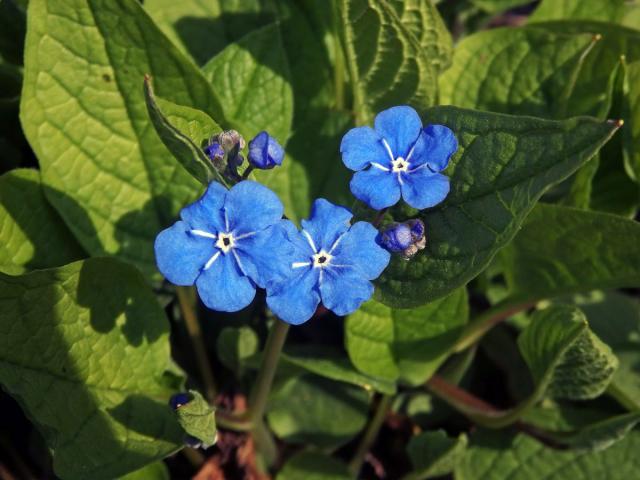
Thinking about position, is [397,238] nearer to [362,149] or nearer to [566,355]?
[362,149]

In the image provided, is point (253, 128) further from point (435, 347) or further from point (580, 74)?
point (580, 74)

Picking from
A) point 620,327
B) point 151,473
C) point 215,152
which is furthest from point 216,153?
point 620,327

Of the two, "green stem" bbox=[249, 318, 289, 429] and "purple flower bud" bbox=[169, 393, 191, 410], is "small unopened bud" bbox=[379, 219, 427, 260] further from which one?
"purple flower bud" bbox=[169, 393, 191, 410]

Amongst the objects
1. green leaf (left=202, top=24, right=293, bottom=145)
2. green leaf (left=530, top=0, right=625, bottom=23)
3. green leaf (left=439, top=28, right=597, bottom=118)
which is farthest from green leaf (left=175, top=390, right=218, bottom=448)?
green leaf (left=530, top=0, right=625, bottom=23)

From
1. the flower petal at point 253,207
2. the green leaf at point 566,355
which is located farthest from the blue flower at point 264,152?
the green leaf at point 566,355

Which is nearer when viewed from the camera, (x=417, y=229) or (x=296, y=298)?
(x=296, y=298)

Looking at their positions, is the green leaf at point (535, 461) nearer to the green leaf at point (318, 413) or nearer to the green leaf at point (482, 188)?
the green leaf at point (318, 413)

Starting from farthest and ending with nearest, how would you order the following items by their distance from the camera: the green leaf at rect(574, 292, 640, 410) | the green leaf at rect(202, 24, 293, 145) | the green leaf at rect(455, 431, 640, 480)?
the green leaf at rect(574, 292, 640, 410) < the green leaf at rect(455, 431, 640, 480) < the green leaf at rect(202, 24, 293, 145)
